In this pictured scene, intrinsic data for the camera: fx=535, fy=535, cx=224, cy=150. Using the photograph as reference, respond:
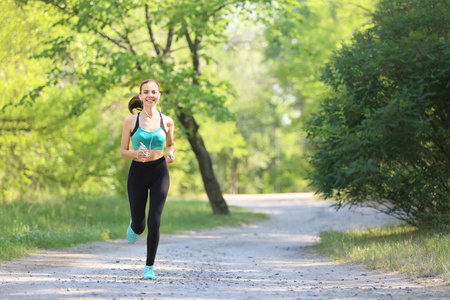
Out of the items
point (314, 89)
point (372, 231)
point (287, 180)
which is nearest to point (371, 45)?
point (372, 231)

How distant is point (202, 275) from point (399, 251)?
2.97m

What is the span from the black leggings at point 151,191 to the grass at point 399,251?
3.19 m

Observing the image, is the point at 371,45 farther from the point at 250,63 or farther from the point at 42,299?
the point at 250,63

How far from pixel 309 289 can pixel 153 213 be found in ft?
6.49

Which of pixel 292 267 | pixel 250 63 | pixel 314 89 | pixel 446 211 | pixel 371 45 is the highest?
pixel 250 63

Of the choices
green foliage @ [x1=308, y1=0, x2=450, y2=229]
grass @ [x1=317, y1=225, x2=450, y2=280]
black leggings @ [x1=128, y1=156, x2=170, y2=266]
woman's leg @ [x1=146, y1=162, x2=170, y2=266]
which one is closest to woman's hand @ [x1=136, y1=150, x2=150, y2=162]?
black leggings @ [x1=128, y1=156, x2=170, y2=266]

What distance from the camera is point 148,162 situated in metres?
6.35

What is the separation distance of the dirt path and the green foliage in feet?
5.92

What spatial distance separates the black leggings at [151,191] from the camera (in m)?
6.30

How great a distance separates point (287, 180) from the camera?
50719 mm

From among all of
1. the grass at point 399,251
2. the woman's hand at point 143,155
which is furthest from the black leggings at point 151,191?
the grass at point 399,251

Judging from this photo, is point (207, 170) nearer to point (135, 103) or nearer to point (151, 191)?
point (135, 103)

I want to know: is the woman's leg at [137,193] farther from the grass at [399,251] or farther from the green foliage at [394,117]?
the green foliage at [394,117]

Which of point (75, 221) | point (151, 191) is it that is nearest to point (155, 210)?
point (151, 191)
